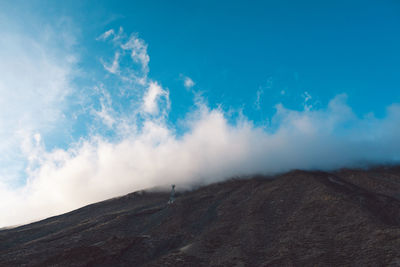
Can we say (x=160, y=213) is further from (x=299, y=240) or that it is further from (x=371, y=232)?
(x=371, y=232)

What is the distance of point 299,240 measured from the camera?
39.8 m

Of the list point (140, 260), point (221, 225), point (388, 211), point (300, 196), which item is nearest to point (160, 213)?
point (221, 225)

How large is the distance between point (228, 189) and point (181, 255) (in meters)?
41.4

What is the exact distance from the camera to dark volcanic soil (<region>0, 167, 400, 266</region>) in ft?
→ 118

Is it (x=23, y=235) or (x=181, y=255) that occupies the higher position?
(x=23, y=235)

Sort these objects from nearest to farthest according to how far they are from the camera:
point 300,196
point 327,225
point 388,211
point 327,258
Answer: point 327,258, point 327,225, point 388,211, point 300,196

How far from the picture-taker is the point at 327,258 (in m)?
33.6

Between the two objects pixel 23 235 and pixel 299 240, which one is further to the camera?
pixel 23 235

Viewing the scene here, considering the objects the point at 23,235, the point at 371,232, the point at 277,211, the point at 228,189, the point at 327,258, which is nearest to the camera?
the point at 327,258

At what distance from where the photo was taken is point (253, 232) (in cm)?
4534

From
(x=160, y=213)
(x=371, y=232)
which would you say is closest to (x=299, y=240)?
(x=371, y=232)

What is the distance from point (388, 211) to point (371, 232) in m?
14.1

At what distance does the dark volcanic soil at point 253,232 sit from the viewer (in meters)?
36.1

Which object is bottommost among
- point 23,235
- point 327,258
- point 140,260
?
point 327,258
